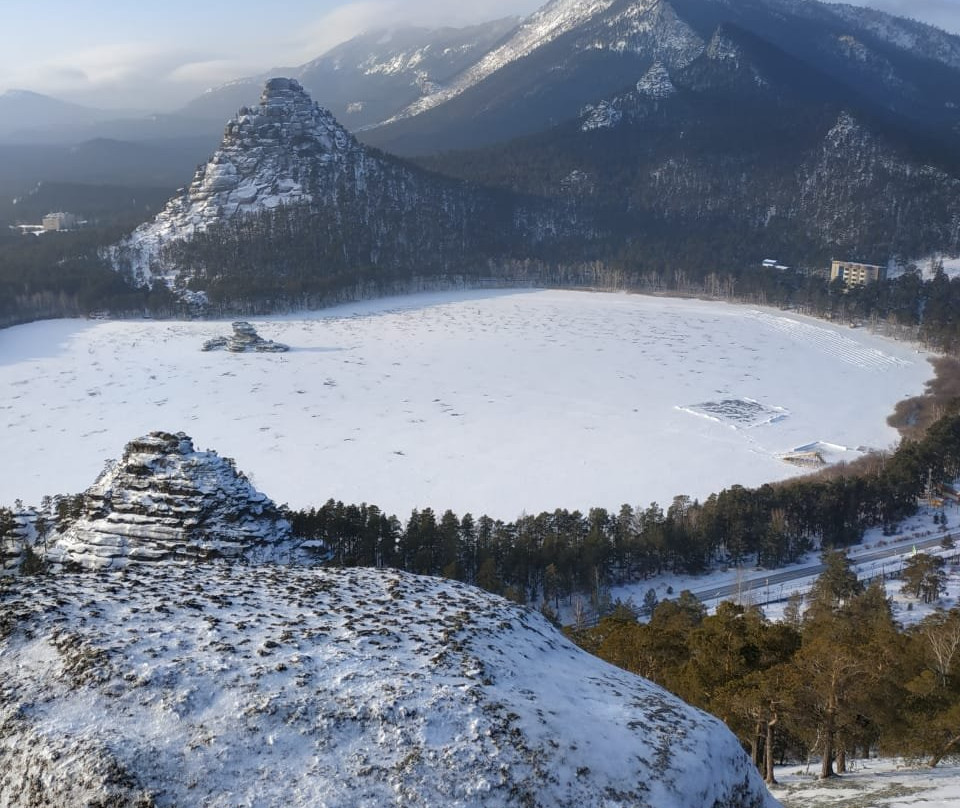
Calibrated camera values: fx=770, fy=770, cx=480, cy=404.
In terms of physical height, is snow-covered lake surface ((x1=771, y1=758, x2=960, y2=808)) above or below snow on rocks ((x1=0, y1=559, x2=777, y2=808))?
below

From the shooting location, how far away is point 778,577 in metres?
36.8

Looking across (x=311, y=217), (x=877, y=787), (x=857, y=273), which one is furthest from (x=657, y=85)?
(x=877, y=787)

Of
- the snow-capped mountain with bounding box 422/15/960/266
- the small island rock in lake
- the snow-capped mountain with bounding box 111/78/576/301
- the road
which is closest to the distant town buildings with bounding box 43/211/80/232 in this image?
the snow-capped mountain with bounding box 111/78/576/301

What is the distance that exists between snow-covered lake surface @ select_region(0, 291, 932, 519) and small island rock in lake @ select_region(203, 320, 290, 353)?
1746 millimetres

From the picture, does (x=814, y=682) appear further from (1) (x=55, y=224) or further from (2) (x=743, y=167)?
(1) (x=55, y=224)

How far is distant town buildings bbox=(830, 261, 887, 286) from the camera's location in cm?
10462

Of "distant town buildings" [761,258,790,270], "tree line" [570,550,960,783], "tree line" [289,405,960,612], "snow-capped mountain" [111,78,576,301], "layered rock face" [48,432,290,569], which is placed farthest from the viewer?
"distant town buildings" [761,258,790,270]

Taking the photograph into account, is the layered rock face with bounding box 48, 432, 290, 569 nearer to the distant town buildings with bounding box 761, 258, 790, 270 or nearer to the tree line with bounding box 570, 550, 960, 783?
the tree line with bounding box 570, 550, 960, 783

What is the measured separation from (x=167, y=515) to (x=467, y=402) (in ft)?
109

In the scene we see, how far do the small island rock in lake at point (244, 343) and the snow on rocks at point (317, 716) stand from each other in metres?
64.6

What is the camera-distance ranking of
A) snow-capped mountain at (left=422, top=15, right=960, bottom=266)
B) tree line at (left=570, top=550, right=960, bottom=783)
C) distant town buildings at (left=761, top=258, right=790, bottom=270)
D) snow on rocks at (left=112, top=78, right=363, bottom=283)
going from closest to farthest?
tree line at (left=570, top=550, right=960, bottom=783) → distant town buildings at (left=761, top=258, right=790, bottom=270) → snow-capped mountain at (left=422, top=15, right=960, bottom=266) → snow on rocks at (left=112, top=78, right=363, bottom=283)

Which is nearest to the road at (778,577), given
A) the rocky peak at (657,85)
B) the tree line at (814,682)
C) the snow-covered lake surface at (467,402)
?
the snow-covered lake surface at (467,402)

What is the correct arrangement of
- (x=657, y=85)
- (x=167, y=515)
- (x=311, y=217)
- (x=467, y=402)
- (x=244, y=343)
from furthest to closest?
(x=657, y=85) < (x=311, y=217) < (x=244, y=343) < (x=467, y=402) < (x=167, y=515)

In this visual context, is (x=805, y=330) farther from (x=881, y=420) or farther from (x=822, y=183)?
(x=822, y=183)
